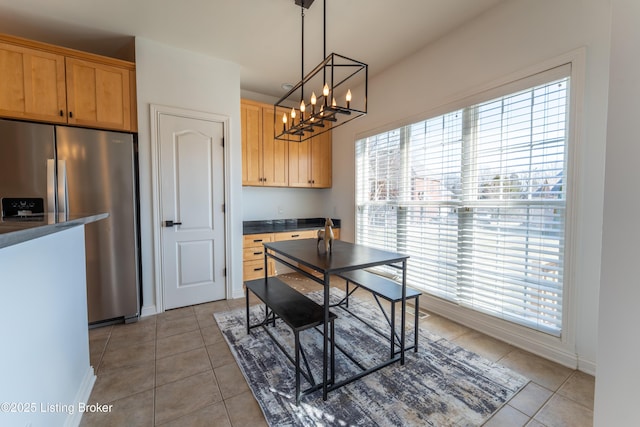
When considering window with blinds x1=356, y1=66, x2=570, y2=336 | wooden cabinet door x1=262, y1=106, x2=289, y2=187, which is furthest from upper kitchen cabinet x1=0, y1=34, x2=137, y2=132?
window with blinds x1=356, y1=66, x2=570, y2=336

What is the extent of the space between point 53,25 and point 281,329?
3.66 meters

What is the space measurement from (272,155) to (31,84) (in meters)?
2.53

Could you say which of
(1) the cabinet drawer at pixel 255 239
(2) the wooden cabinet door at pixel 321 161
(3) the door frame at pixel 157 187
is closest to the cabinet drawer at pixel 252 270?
(1) the cabinet drawer at pixel 255 239

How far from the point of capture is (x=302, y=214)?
482cm

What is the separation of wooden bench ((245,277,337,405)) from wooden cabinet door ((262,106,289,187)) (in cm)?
196

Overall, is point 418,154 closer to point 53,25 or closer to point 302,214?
point 302,214

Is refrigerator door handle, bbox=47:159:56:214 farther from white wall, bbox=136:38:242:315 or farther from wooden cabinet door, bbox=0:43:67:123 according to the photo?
white wall, bbox=136:38:242:315

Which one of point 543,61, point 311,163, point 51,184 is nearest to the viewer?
point 543,61

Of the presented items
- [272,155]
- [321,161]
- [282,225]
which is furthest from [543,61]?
[282,225]

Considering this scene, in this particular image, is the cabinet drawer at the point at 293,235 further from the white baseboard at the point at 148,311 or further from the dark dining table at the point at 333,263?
the white baseboard at the point at 148,311

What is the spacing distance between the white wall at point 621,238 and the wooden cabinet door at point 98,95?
356 cm

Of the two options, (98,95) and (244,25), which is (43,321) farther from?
(244,25)

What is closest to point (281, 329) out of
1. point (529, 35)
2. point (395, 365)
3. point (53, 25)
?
point (395, 365)

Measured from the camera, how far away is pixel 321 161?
14.9ft
